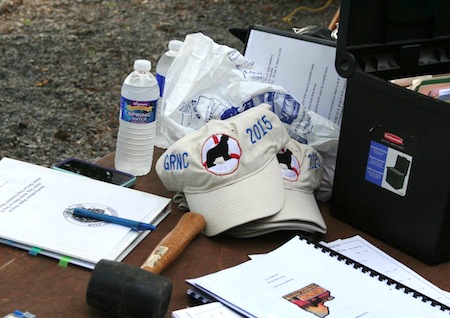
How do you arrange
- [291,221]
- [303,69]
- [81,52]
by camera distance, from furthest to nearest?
1. [81,52]
2. [303,69]
3. [291,221]

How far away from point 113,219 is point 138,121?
0.28 m

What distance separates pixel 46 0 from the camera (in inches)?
200

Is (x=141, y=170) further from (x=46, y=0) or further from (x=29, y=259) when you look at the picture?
(x=46, y=0)

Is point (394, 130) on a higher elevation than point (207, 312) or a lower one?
higher

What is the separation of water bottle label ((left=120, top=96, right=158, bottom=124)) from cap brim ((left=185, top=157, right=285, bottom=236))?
0.23 meters

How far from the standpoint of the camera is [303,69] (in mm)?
1679

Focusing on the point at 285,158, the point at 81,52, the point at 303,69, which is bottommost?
the point at 81,52

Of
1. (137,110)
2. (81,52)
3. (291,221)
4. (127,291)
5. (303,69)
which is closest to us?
(127,291)

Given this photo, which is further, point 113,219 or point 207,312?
point 113,219

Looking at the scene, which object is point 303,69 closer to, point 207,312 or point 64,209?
point 64,209

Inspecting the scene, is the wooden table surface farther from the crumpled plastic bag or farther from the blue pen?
the crumpled plastic bag

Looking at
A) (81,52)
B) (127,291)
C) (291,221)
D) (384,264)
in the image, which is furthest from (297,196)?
(81,52)

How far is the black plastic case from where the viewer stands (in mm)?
1320

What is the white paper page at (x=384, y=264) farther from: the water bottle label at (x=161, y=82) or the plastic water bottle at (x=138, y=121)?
the water bottle label at (x=161, y=82)
